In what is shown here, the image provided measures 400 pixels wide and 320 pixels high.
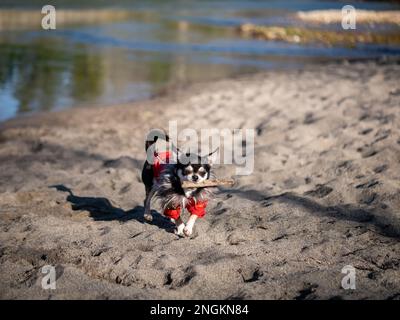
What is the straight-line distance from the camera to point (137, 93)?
14.1 m

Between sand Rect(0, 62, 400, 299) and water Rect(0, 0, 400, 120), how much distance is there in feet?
11.9

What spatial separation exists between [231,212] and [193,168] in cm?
101

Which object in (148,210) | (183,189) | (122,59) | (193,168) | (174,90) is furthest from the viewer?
(122,59)

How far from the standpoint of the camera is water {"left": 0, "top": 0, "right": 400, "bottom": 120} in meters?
14.0

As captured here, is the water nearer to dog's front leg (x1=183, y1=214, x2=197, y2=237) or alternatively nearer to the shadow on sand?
the shadow on sand

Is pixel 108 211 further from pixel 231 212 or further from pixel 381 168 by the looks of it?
pixel 381 168

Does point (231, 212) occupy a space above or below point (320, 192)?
below

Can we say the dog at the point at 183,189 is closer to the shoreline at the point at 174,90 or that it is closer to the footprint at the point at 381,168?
the footprint at the point at 381,168

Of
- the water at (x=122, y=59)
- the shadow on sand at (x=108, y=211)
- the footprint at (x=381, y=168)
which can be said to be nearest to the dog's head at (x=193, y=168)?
the shadow on sand at (x=108, y=211)

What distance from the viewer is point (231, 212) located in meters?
5.59

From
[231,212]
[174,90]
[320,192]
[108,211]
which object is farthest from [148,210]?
[174,90]
